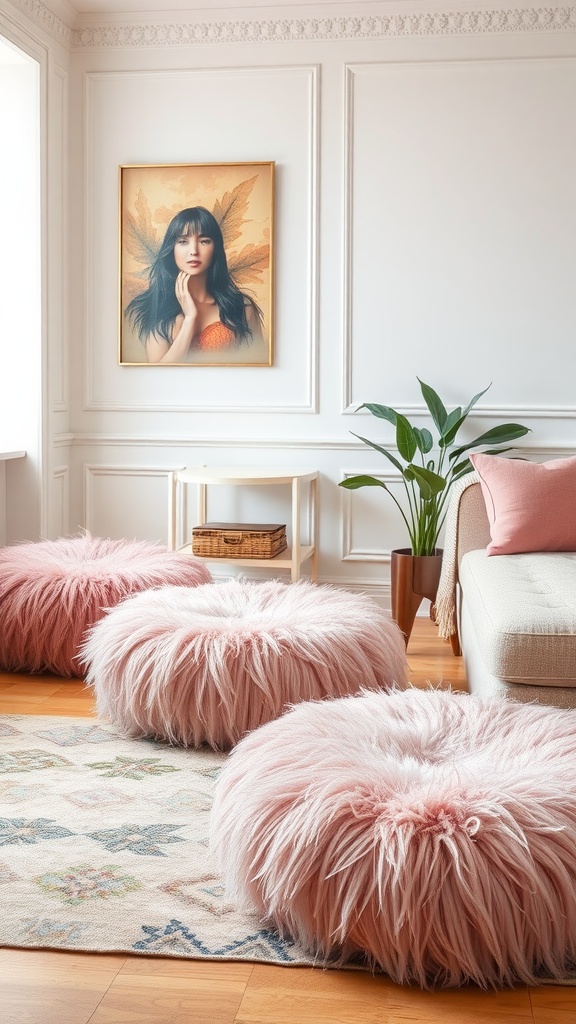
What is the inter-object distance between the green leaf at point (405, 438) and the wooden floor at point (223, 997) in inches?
102

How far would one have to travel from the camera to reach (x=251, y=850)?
1.63m

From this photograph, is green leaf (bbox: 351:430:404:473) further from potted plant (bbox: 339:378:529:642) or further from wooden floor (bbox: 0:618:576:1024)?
wooden floor (bbox: 0:618:576:1024)

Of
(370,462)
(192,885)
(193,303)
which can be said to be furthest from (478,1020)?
(193,303)

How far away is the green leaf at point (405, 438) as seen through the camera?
390 centimetres

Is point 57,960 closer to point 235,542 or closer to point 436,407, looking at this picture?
point 235,542

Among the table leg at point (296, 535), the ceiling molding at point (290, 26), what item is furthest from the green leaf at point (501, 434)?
the ceiling molding at point (290, 26)

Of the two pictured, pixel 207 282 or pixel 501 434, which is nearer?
pixel 501 434

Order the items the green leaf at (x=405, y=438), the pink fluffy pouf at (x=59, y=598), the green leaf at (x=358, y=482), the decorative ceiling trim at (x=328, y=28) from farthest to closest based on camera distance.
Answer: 1. the decorative ceiling trim at (x=328, y=28)
2. the green leaf at (x=358, y=482)
3. the green leaf at (x=405, y=438)
4. the pink fluffy pouf at (x=59, y=598)

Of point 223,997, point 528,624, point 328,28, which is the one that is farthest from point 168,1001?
point 328,28

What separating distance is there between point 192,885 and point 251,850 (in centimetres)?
Result: 25

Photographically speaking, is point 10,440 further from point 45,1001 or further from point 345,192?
point 45,1001

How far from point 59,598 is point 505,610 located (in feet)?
4.96

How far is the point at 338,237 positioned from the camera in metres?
4.42

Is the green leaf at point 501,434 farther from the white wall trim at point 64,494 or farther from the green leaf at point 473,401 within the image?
the white wall trim at point 64,494
